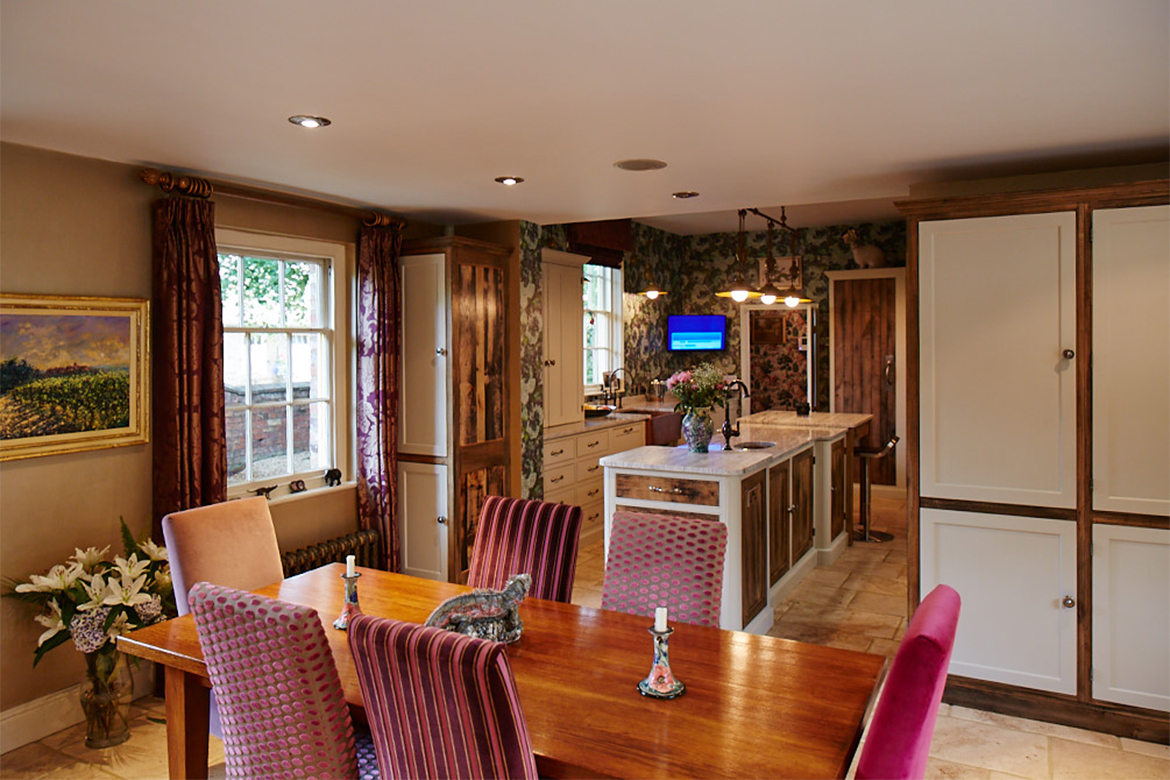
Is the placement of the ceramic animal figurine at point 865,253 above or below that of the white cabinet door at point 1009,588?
above

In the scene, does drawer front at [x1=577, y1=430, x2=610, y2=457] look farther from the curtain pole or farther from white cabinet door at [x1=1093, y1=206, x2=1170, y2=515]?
white cabinet door at [x1=1093, y1=206, x2=1170, y2=515]

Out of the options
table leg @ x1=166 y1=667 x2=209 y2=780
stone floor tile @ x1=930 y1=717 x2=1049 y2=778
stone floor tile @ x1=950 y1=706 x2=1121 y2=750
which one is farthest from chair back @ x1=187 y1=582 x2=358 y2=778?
stone floor tile @ x1=950 y1=706 x2=1121 y2=750

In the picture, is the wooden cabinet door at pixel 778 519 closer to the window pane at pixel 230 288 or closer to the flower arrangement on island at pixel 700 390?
the flower arrangement on island at pixel 700 390

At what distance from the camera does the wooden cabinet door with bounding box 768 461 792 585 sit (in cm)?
440

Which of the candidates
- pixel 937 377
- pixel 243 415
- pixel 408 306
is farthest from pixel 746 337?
pixel 243 415

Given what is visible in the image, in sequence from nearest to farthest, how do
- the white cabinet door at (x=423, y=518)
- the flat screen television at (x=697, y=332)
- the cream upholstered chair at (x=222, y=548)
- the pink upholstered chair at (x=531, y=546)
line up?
the cream upholstered chair at (x=222, y=548) < the pink upholstered chair at (x=531, y=546) < the white cabinet door at (x=423, y=518) < the flat screen television at (x=697, y=332)

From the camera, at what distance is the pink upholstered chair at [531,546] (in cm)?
280

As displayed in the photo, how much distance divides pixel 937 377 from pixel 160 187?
3.55 meters

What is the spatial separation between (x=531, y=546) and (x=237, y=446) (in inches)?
81.4

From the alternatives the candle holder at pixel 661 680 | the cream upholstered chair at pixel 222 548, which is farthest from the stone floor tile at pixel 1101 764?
the cream upholstered chair at pixel 222 548

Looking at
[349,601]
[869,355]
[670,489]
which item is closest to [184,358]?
[349,601]

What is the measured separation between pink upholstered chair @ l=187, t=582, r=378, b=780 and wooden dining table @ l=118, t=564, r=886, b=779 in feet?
0.47

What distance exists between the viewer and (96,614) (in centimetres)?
308

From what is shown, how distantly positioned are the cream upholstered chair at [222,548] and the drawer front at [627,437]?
378 cm
